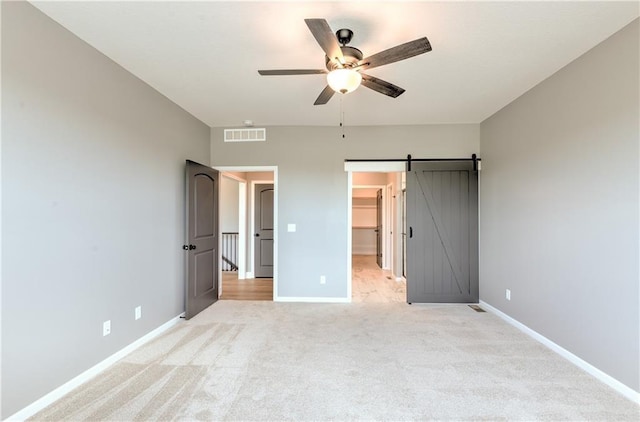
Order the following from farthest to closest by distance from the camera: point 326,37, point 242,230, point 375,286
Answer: point 242,230 < point 375,286 < point 326,37

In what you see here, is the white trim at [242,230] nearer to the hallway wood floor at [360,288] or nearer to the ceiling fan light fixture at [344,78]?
the hallway wood floor at [360,288]

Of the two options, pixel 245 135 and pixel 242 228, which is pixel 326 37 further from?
pixel 242 228

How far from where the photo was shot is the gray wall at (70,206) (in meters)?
1.76

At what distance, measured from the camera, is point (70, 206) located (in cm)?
212

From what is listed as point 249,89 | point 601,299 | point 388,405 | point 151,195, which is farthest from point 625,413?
point 151,195

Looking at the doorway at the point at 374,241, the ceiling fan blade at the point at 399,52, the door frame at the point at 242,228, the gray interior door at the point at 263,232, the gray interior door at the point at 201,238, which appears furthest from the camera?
the gray interior door at the point at 263,232

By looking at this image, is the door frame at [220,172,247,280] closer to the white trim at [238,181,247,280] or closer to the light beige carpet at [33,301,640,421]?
the white trim at [238,181,247,280]

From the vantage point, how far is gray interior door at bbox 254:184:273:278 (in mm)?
6078

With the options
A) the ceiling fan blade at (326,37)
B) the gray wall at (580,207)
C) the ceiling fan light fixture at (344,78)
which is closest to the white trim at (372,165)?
the gray wall at (580,207)

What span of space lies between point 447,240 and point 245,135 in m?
3.38

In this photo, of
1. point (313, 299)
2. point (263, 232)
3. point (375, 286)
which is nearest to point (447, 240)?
A: point (375, 286)

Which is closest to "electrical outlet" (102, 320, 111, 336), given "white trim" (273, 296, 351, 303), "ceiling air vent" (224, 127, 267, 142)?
"white trim" (273, 296, 351, 303)

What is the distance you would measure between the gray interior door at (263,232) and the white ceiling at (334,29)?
292 cm

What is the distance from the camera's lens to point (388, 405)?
195 cm
